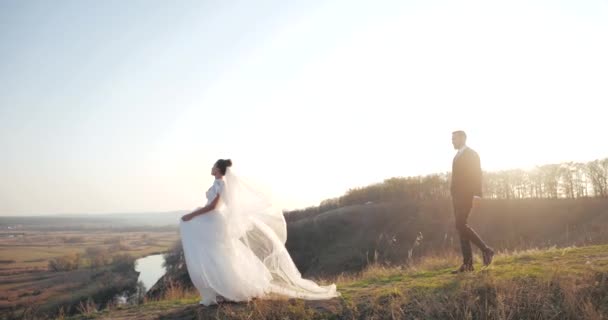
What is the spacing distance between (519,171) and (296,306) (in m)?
46.0

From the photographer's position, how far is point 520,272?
723 centimetres

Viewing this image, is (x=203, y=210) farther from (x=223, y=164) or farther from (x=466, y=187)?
(x=466, y=187)

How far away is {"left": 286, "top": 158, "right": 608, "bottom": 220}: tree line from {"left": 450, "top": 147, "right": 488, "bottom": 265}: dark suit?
122 feet

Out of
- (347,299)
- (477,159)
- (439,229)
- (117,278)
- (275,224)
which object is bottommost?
(117,278)

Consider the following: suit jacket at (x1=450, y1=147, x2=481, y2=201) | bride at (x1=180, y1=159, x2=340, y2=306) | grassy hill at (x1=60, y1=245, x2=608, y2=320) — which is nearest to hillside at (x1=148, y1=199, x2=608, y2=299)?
suit jacket at (x1=450, y1=147, x2=481, y2=201)

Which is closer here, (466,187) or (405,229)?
(466,187)

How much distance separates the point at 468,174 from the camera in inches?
312

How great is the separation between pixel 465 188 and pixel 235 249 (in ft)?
14.5

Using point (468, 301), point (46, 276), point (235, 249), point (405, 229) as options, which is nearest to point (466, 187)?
point (468, 301)

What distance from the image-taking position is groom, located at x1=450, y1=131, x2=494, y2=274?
A: 7914 millimetres

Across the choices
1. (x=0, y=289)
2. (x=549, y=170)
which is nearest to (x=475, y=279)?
(x=549, y=170)

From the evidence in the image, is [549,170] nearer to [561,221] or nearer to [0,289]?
[561,221]

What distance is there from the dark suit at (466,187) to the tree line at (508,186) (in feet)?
122

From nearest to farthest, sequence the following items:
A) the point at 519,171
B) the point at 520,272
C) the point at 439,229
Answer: the point at 520,272 < the point at 439,229 < the point at 519,171
